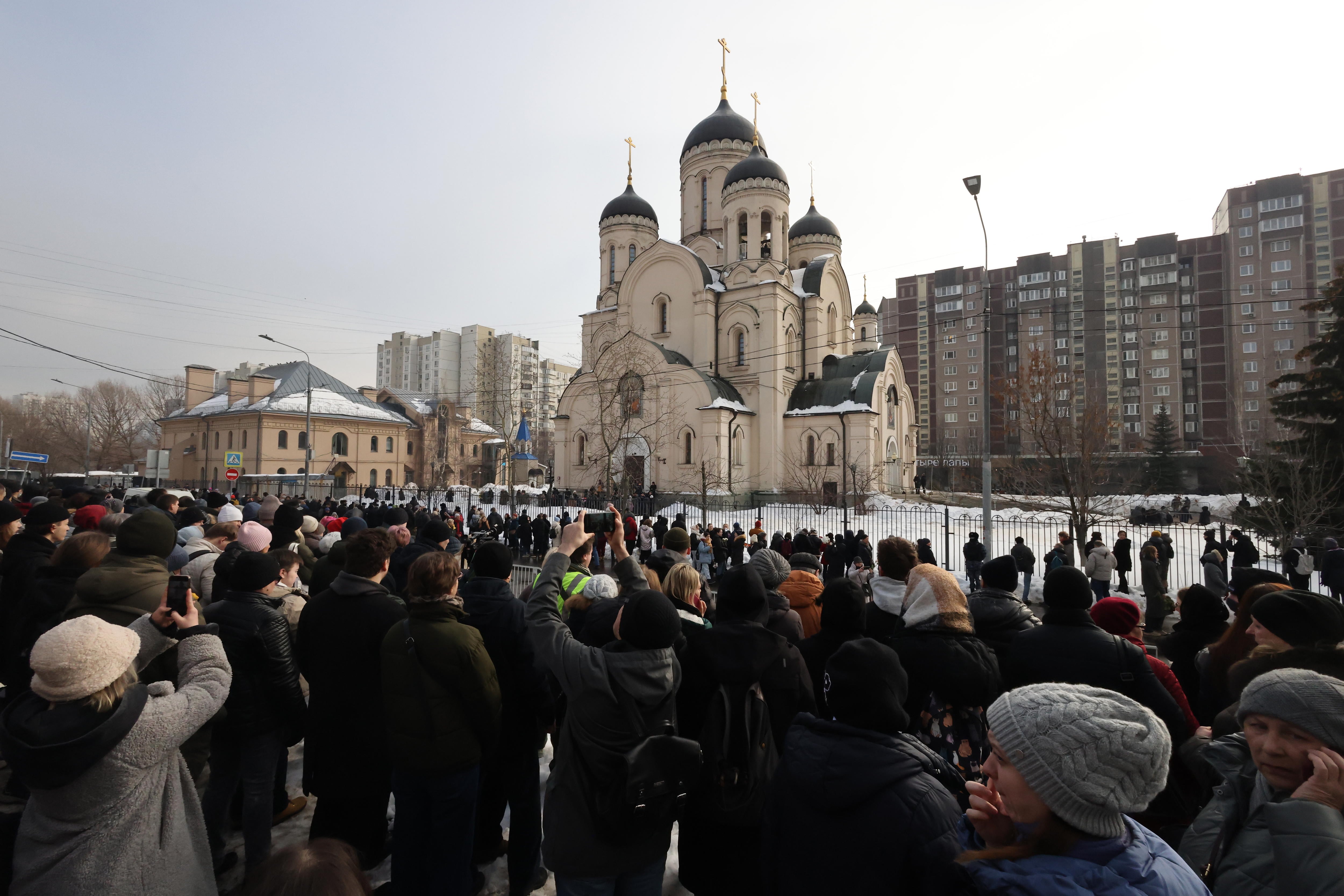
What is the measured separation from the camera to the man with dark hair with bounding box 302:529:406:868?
3.38m

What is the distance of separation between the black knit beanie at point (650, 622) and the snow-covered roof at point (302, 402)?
49391 millimetres

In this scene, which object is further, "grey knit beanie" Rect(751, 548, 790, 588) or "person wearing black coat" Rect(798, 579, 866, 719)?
"grey knit beanie" Rect(751, 548, 790, 588)

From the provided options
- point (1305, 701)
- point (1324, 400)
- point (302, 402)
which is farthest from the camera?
point (302, 402)

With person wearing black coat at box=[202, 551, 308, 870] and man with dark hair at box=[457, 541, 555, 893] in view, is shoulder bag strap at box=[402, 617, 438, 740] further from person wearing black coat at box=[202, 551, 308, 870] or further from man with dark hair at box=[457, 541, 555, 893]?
person wearing black coat at box=[202, 551, 308, 870]

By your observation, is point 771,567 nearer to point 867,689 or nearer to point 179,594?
point 867,689

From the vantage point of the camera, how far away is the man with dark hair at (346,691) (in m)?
3.38

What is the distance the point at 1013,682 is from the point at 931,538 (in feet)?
66.0

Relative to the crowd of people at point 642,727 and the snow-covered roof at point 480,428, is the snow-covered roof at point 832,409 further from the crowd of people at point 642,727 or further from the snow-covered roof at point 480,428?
the snow-covered roof at point 480,428

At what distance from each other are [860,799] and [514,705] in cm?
226

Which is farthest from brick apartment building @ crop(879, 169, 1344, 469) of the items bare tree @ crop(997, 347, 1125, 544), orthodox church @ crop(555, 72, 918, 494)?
bare tree @ crop(997, 347, 1125, 544)

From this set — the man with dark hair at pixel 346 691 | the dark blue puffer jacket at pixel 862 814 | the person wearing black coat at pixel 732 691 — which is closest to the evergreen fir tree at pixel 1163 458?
the person wearing black coat at pixel 732 691

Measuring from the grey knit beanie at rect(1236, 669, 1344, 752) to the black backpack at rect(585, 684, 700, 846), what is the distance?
177 centimetres

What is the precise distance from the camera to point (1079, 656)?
10.4 ft

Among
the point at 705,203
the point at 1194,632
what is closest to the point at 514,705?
the point at 1194,632
